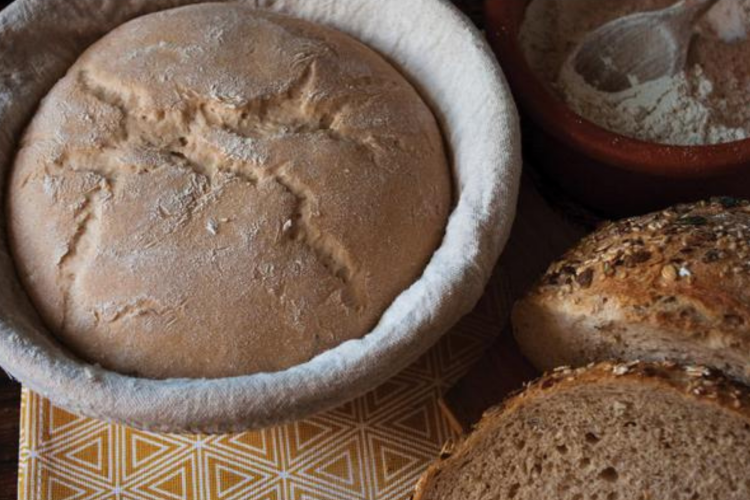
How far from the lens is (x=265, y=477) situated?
1426 mm

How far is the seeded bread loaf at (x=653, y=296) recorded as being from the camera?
124 cm

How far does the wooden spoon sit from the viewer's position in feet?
5.21

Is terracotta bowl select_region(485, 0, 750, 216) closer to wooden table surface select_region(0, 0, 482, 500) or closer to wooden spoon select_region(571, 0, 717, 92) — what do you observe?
wooden spoon select_region(571, 0, 717, 92)

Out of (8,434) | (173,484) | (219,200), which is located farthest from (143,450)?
(219,200)

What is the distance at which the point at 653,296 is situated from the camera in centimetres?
126

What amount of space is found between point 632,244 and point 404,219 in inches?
13.5

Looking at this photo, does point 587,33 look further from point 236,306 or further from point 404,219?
point 236,306

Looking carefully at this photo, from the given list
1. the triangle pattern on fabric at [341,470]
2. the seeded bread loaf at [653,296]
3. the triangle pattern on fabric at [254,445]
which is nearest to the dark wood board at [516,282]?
the seeded bread loaf at [653,296]

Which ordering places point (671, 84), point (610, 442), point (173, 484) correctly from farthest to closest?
point (671, 84) < point (173, 484) < point (610, 442)

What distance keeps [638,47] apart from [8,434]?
4.32ft

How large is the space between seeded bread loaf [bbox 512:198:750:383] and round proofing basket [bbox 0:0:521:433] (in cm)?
13

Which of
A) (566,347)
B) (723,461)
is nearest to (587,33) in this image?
(566,347)

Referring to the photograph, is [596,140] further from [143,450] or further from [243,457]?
[143,450]

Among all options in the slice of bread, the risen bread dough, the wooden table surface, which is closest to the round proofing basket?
the risen bread dough
